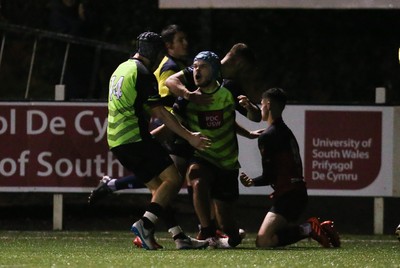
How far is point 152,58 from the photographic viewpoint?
47.4 feet

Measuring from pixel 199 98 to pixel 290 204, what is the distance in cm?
142

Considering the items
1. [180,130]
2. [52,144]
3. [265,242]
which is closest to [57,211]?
[52,144]

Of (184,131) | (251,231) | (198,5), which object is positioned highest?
(198,5)

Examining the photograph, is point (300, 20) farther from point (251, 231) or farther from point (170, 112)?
point (170, 112)

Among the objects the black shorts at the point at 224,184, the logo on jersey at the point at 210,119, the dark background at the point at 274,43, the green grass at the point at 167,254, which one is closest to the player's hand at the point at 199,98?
the logo on jersey at the point at 210,119

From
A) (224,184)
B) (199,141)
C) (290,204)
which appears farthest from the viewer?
(290,204)

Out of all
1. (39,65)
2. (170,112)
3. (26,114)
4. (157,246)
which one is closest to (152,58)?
(170,112)

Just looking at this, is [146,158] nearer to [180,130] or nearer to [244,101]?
[180,130]

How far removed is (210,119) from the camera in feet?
48.9

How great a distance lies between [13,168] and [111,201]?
2.21 meters

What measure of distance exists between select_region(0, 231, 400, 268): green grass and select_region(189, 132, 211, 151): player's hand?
923mm

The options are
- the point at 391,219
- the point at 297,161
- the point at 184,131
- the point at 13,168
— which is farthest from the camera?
the point at 391,219

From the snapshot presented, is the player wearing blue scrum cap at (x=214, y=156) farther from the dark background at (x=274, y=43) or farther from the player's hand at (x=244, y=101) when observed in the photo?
the dark background at (x=274, y=43)

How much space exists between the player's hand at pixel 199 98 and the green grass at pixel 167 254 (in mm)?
1357
